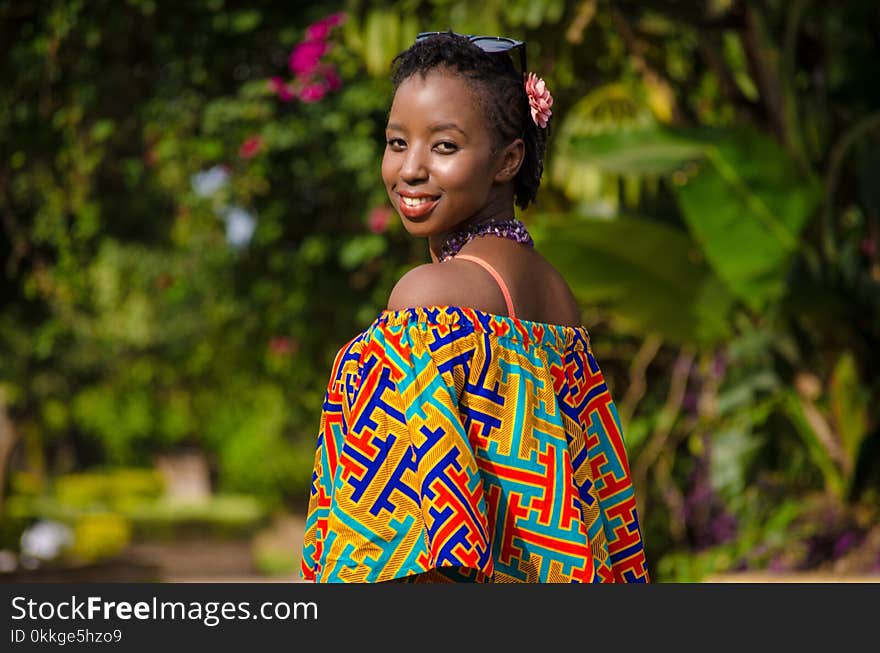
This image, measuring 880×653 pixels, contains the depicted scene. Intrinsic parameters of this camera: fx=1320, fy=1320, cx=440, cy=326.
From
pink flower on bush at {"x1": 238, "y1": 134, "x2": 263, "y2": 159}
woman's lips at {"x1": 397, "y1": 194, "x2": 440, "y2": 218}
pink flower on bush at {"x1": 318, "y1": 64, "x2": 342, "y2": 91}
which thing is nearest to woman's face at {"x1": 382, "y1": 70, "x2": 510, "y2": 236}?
woman's lips at {"x1": 397, "y1": 194, "x2": 440, "y2": 218}

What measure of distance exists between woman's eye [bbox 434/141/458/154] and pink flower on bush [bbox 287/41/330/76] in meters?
5.93

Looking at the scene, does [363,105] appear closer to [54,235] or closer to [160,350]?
[54,235]

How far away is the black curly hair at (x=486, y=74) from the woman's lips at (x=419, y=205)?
136 millimetres

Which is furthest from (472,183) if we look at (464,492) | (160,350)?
(160,350)

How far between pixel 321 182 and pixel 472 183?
6920 mm

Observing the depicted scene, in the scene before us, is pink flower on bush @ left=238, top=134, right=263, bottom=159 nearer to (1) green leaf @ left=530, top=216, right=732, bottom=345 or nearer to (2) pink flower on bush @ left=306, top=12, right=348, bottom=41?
(2) pink flower on bush @ left=306, top=12, right=348, bottom=41

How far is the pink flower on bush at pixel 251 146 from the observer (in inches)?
323

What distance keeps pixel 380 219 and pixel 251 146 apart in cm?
101

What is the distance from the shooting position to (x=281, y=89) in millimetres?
8086

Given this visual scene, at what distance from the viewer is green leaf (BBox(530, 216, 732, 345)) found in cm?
632

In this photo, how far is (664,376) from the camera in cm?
871

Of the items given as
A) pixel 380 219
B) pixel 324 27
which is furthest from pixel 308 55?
pixel 380 219

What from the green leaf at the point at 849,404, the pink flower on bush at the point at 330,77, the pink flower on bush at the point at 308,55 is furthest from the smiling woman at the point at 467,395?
the pink flower on bush at the point at 330,77

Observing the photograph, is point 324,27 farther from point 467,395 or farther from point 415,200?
point 467,395
